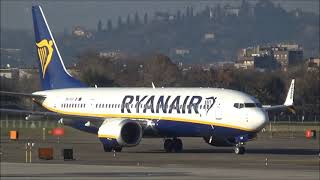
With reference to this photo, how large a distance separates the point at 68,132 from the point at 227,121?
101ft

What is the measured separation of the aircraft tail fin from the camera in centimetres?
7262

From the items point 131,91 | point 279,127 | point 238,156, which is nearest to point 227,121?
point 238,156

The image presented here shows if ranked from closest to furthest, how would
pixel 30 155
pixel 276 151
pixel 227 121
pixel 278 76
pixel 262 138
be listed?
pixel 30 155 → pixel 227 121 → pixel 276 151 → pixel 262 138 → pixel 278 76

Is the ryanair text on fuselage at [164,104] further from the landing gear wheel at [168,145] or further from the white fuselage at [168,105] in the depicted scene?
the landing gear wheel at [168,145]

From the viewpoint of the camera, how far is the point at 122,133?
206 feet

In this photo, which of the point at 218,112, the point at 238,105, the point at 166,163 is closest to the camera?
the point at 166,163

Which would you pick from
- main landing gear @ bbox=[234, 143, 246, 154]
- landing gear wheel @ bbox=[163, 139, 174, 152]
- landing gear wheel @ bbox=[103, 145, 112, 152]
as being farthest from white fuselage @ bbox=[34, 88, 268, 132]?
landing gear wheel @ bbox=[103, 145, 112, 152]

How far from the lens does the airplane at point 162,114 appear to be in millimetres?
61000

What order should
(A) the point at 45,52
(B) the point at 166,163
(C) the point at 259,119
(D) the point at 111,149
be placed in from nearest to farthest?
(B) the point at 166,163 → (C) the point at 259,119 → (D) the point at 111,149 → (A) the point at 45,52

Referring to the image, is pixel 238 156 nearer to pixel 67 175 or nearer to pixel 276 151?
pixel 276 151

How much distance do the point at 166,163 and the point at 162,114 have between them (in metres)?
11.5

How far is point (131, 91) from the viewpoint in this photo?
219 feet

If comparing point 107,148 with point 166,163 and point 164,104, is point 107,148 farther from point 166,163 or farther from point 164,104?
point 166,163

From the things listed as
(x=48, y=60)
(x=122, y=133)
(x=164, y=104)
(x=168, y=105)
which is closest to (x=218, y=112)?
(x=168, y=105)
